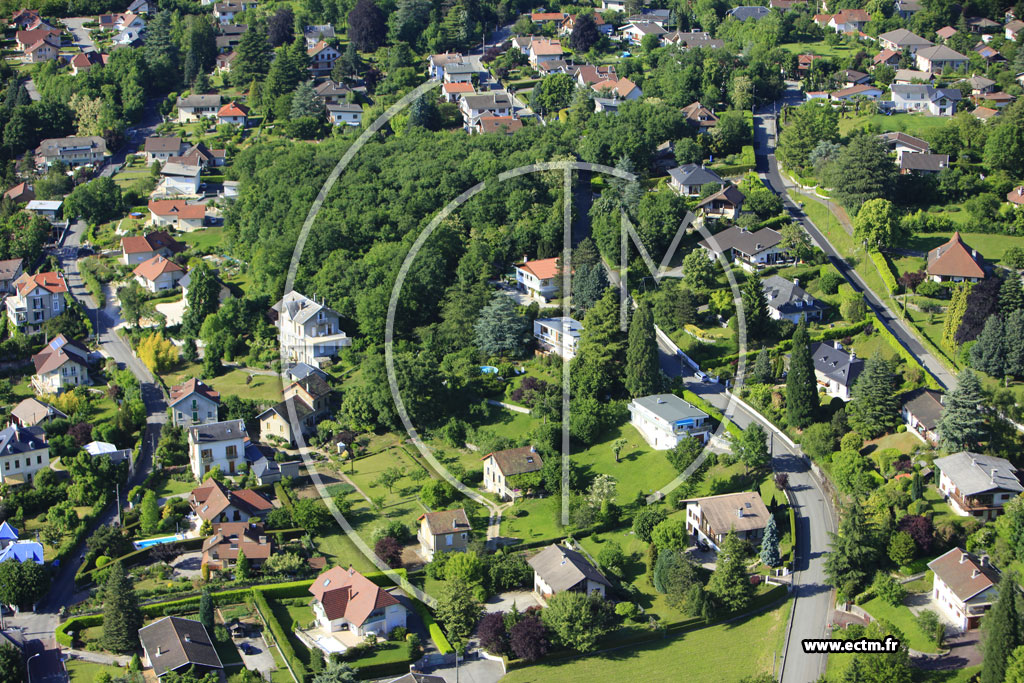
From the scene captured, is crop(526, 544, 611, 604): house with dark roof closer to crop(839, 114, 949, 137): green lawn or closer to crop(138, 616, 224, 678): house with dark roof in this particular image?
crop(138, 616, 224, 678): house with dark roof

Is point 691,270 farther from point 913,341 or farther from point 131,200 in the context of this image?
point 131,200

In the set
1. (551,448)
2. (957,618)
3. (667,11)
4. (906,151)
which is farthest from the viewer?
(667,11)

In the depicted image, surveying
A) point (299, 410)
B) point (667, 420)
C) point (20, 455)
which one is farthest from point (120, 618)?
point (667, 420)

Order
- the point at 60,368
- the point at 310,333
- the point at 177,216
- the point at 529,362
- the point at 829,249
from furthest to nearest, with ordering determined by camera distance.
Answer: the point at 177,216
the point at 829,249
the point at 310,333
the point at 60,368
the point at 529,362

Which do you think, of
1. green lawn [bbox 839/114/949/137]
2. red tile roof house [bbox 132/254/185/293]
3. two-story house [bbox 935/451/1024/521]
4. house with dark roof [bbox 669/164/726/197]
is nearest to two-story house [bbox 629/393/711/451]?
two-story house [bbox 935/451/1024/521]

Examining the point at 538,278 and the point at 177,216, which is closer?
the point at 538,278

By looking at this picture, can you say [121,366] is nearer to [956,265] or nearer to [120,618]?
[120,618]

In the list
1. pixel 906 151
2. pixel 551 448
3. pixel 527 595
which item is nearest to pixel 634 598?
pixel 527 595

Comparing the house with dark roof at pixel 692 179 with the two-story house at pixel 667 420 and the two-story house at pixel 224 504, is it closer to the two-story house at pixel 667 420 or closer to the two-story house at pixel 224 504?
the two-story house at pixel 667 420
